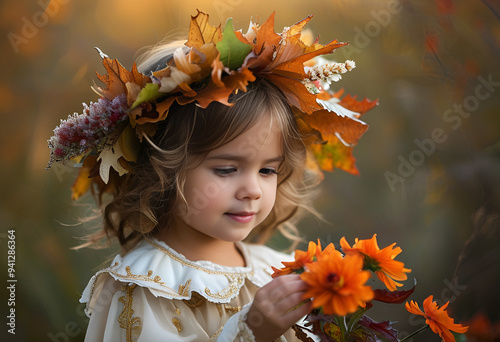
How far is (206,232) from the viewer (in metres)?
1.21

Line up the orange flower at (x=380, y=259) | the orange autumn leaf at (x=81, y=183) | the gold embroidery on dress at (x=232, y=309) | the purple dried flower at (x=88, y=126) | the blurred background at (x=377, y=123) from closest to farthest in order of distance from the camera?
the orange flower at (x=380, y=259), the purple dried flower at (x=88, y=126), the gold embroidery on dress at (x=232, y=309), the orange autumn leaf at (x=81, y=183), the blurred background at (x=377, y=123)

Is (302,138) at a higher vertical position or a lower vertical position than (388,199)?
Answer: higher

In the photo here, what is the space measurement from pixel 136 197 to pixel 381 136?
117cm

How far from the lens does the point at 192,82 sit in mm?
1106

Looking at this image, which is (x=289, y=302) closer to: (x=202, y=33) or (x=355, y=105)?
(x=202, y=33)

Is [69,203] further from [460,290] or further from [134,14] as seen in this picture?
[460,290]

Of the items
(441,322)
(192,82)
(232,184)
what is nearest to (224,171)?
(232,184)

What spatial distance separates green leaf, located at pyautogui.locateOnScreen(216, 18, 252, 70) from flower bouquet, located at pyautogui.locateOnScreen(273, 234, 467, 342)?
467mm

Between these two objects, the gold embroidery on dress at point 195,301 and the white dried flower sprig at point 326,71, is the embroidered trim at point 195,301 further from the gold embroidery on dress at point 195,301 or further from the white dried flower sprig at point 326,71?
the white dried flower sprig at point 326,71

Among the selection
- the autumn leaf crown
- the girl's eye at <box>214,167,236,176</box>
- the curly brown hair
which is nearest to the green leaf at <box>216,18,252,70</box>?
the autumn leaf crown

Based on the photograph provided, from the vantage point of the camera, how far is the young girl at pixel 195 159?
108 centimetres

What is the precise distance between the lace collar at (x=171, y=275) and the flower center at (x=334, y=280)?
475 millimetres

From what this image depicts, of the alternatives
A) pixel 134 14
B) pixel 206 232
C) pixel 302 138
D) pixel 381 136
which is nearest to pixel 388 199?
pixel 381 136

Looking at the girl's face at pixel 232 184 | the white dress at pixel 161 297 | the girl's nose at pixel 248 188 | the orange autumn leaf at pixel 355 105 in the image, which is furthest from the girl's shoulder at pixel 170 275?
the orange autumn leaf at pixel 355 105
